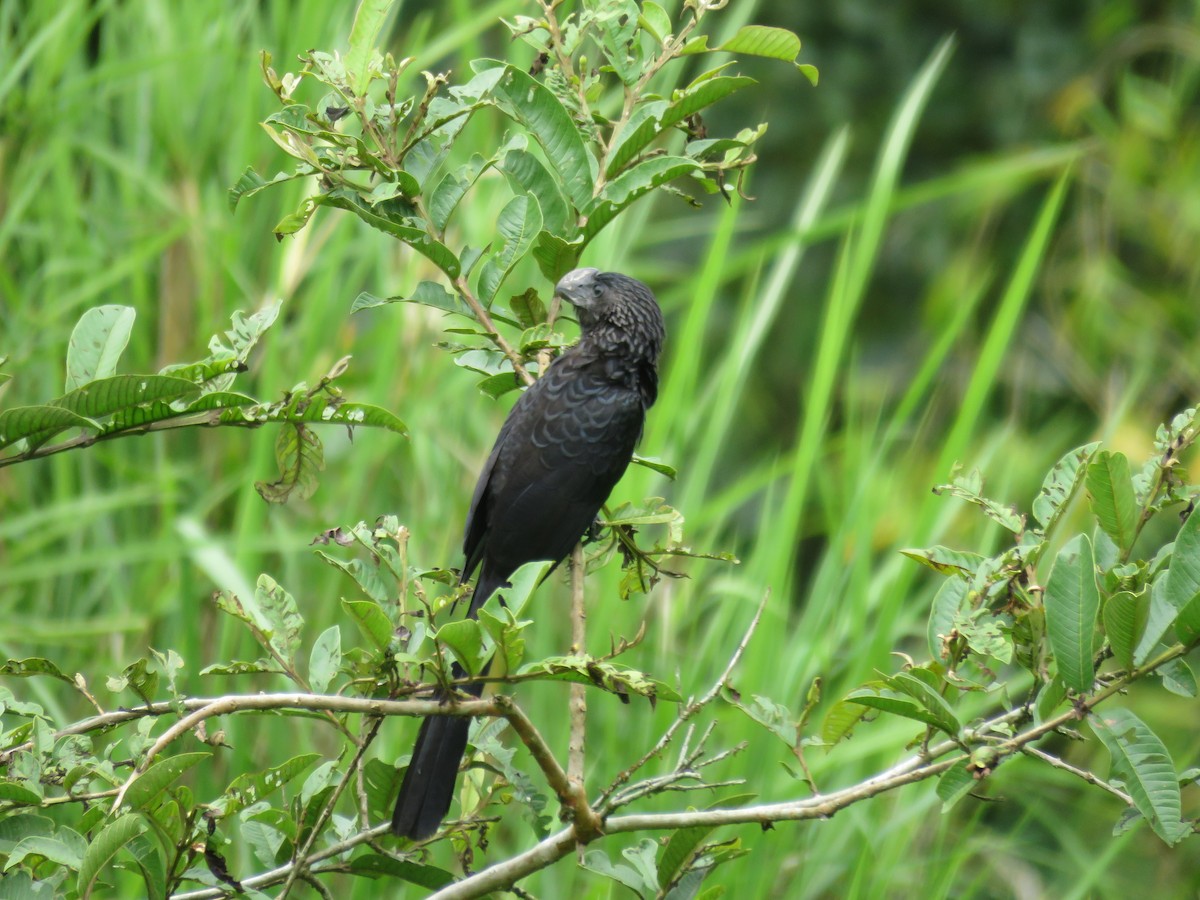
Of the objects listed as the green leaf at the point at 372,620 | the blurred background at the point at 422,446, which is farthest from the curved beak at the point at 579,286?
the green leaf at the point at 372,620

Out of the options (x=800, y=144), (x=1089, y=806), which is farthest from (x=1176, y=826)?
(x=800, y=144)

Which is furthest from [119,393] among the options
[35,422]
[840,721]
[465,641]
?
[840,721]

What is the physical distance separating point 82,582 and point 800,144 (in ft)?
9.80

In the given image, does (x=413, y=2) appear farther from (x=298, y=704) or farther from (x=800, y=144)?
(x=298, y=704)

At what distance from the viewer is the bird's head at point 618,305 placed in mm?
1813

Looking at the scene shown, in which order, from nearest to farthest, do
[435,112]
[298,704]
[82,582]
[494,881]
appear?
[298,704] < [494,881] < [435,112] < [82,582]

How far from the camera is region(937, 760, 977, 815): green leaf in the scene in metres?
1.00

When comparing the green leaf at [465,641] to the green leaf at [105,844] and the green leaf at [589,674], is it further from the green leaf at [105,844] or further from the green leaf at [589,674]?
the green leaf at [105,844]

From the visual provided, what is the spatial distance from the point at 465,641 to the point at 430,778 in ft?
1.12

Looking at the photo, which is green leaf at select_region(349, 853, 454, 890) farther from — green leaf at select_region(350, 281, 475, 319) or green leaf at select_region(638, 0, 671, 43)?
green leaf at select_region(638, 0, 671, 43)

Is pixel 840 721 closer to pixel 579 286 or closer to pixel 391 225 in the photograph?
pixel 391 225

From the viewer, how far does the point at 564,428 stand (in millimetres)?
1821

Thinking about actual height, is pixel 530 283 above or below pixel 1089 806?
above

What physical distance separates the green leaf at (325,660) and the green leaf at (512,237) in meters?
0.44
